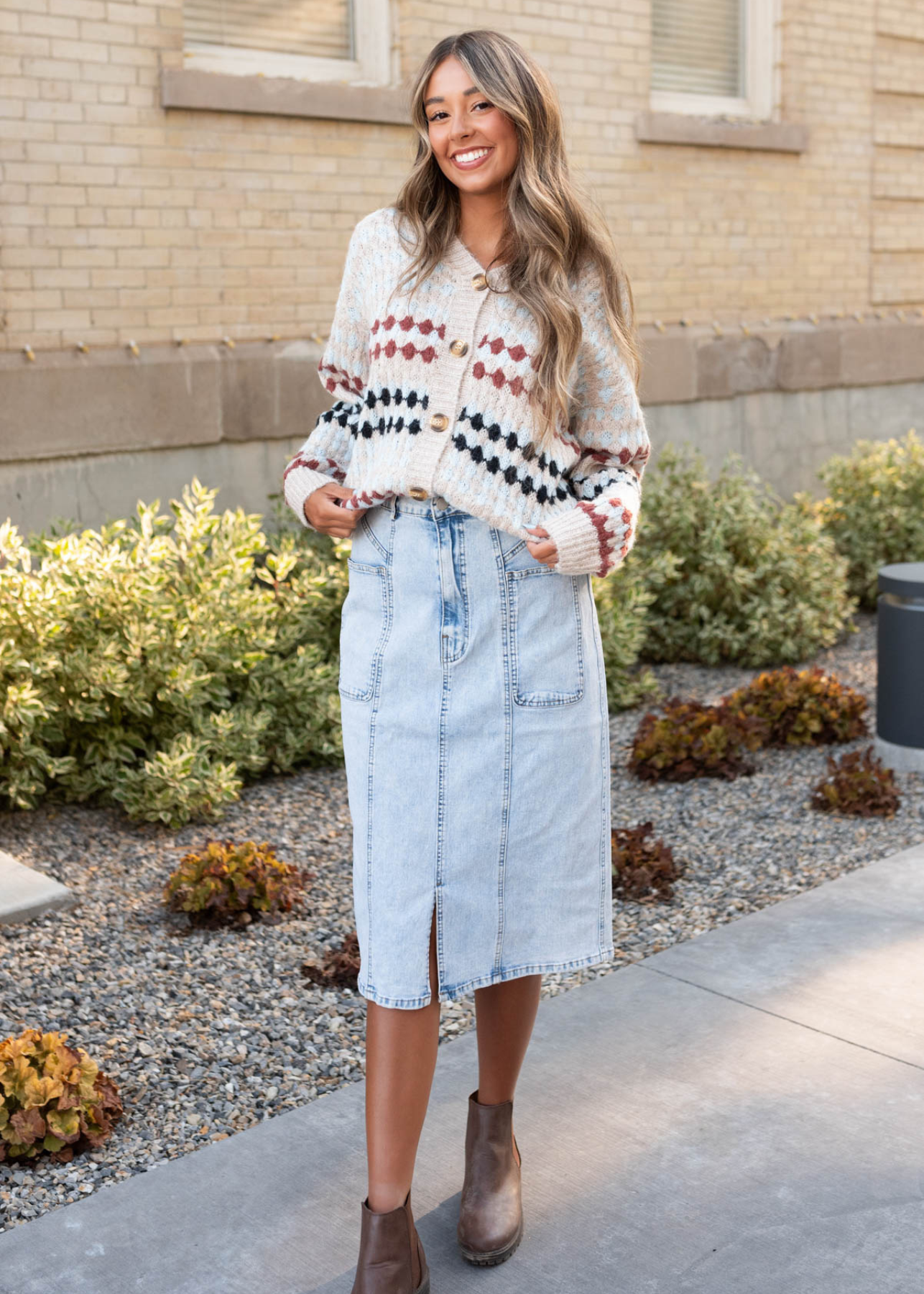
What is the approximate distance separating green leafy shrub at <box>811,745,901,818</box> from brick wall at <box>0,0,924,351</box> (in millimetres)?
2762

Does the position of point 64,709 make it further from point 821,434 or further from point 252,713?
point 821,434

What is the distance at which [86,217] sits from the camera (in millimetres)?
6250

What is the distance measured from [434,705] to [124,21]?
16.9ft

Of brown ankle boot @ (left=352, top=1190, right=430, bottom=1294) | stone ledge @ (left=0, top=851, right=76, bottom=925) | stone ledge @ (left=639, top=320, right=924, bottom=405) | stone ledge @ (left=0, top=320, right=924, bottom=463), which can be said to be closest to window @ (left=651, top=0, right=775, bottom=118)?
stone ledge @ (left=639, top=320, right=924, bottom=405)

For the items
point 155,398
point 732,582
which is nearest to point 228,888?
point 155,398

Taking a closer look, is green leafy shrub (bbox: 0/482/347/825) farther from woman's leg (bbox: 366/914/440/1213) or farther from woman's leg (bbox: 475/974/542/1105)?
woman's leg (bbox: 366/914/440/1213)

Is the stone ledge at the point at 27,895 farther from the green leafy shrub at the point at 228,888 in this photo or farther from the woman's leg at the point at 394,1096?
the woman's leg at the point at 394,1096

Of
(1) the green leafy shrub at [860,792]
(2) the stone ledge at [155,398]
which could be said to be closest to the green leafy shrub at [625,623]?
(1) the green leafy shrub at [860,792]

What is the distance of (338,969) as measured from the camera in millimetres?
3648

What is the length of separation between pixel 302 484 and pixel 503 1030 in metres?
1.04

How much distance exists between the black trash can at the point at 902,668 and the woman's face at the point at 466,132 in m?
3.51

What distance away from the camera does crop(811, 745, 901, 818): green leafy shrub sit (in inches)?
196

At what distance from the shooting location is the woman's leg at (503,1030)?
8.09 ft

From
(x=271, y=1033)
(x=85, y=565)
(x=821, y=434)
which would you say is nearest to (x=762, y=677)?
(x=85, y=565)
